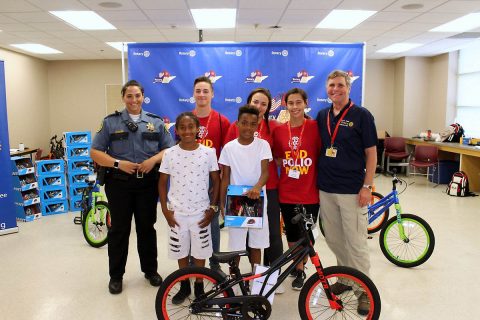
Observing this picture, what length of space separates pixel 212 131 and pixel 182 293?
1186 mm

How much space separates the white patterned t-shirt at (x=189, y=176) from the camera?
234 cm

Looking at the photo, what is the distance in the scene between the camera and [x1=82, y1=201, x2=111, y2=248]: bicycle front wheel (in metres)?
3.90

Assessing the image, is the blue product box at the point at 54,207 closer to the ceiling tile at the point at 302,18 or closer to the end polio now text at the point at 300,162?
the end polio now text at the point at 300,162

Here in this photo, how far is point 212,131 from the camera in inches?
110

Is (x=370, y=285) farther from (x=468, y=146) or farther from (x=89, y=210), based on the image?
(x=468, y=146)

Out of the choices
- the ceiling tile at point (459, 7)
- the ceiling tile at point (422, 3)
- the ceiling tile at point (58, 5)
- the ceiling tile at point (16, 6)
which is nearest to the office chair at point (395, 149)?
the ceiling tile at point (459, 7)

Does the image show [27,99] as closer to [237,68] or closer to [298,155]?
[237,68]

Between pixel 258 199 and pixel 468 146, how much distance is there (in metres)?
6.33

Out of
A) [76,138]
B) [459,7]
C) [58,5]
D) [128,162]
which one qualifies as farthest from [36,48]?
[459,7]

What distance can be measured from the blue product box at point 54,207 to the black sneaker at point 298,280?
3877 millimetres

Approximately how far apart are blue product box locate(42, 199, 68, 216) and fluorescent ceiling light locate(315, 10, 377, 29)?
497cm

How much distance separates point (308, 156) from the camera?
249 centimetres

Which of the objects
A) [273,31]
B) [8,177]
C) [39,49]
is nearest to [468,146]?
[273,31]

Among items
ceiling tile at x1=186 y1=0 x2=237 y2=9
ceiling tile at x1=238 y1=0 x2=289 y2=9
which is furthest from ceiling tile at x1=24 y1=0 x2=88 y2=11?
ceiling tile at x1=238 y1=0 x2=289 y2=9
